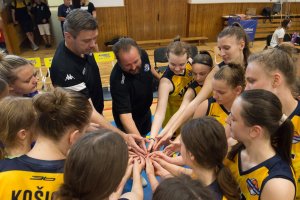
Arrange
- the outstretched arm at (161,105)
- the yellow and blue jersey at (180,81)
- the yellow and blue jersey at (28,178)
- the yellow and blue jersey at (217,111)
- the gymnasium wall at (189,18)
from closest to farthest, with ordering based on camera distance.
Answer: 1. the yellow and blue jersey at (28,178)
2. the yellow and blue jersey at (217,111)
3. the outstretched arm at (161,105)
4. the yellow and blue jersey at (180,81)
5. the gymnasium wall at (189,18)

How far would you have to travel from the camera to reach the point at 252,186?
150 centimetres

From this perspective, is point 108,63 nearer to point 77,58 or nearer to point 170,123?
point 77,58

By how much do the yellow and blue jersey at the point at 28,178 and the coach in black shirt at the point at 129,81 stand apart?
121cm

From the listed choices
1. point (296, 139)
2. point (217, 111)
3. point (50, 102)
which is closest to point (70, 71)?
point (50, 102)

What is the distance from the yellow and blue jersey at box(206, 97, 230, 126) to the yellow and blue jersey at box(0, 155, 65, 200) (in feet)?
4.25

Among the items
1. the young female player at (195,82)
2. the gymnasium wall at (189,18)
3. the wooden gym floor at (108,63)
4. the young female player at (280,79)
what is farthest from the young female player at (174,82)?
the gymnasium wall at (189,18)

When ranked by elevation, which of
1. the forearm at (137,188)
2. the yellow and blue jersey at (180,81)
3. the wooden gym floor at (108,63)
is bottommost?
the wooden gym floor at (108,63)

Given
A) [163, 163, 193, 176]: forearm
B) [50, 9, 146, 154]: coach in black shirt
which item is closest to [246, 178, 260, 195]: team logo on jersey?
[163, 163, 193, 176]: forearm

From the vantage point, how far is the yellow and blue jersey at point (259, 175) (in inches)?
54.9

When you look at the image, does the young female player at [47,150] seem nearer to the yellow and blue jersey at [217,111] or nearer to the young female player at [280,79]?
the yellow and blue jersey at [217,111]

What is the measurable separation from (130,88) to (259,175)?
1.42 m

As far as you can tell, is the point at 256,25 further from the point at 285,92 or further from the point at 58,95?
the point at 58,95

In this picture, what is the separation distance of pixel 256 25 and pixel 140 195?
9218 millimetres

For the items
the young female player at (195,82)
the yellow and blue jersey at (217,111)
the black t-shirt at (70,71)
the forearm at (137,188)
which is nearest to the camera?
the forearm at (137,188)
